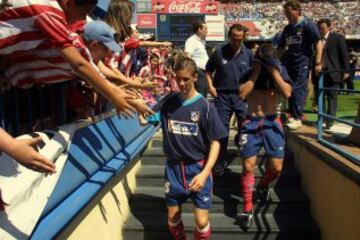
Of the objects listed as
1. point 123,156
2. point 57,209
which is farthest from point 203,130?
point 57,209

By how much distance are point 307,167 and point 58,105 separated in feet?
9.67

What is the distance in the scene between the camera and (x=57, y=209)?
2.73 m

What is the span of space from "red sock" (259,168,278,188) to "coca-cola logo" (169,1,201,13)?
97.8 ft

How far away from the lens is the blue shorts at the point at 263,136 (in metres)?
4.70

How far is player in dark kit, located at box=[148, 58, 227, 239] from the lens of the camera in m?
3.85

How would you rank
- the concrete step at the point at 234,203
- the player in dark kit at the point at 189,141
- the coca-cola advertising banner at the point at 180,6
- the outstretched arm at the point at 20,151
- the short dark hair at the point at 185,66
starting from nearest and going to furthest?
the outstretched arm at the point at 20,151 < the short dark hair at the point at 185,66 < the player in dark kit at the point at 189,141 < the concrete step at the point at 234,203 < the coca-cola advertising banner at the point at 180,6

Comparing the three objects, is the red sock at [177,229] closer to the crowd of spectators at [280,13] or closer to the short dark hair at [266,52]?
the short dark hair at [266,52]

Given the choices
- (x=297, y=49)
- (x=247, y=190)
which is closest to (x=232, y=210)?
(x=247, y=190)

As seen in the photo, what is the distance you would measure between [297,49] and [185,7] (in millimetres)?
28905

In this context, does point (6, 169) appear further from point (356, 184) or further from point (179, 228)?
point (356, 184)

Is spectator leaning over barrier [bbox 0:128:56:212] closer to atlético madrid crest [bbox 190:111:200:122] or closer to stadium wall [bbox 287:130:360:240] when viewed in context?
atlético madrid crest [bbox 190:111:200:122]

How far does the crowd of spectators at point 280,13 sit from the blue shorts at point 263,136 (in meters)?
33.7

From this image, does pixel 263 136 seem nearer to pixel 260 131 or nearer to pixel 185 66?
pixel 260 131

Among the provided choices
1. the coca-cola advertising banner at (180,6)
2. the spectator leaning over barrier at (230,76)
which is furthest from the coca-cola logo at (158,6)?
the spectator leaning over barrier at (230,76)
